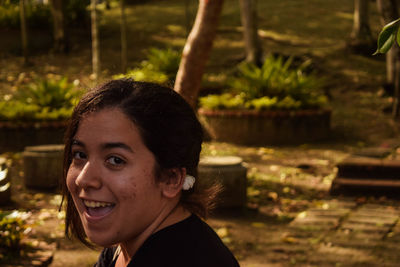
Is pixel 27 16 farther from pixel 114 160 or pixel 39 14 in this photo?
pixel 114 160

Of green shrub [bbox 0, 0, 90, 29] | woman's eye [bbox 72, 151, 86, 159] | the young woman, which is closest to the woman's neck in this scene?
the young woman

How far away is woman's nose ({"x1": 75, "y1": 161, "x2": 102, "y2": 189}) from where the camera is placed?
6.24 feet

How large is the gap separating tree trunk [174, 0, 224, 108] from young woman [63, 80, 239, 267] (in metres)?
6.21

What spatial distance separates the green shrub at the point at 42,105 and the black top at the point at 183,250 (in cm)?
896

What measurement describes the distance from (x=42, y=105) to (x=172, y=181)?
32.3 feet

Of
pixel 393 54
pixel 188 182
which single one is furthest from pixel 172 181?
pixel 393 54

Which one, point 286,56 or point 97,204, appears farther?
point 286,56

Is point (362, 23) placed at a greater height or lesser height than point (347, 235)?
lesser

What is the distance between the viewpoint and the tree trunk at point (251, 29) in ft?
51.5

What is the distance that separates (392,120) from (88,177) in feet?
39.9

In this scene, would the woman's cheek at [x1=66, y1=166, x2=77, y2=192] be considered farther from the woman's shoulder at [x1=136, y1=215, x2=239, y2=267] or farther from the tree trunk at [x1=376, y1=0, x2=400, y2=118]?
the tree trunk at [x1=376, y1=0, x2=400, y2=118]

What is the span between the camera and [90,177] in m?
1.91

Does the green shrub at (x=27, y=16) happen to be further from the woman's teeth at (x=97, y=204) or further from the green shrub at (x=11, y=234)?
the woman's teeth at (x=97, y=204)

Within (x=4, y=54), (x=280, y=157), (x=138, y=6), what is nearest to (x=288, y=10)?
(x=138, y=6)
